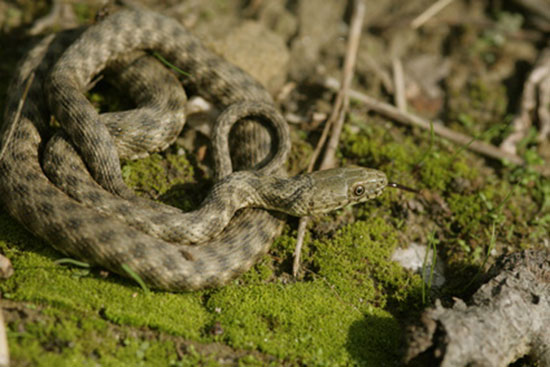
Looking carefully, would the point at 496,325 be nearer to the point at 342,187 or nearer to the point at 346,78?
the point at 342,187

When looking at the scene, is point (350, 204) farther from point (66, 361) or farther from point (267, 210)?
point (66, 361)

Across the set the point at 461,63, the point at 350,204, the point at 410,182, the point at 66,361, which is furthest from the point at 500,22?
the point at 66,361

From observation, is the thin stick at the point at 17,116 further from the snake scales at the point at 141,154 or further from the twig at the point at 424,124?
the twig at the point at 424,124

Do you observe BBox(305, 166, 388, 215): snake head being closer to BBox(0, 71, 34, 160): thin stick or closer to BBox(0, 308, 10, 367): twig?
BBox(0, 308, 10, 367): twig

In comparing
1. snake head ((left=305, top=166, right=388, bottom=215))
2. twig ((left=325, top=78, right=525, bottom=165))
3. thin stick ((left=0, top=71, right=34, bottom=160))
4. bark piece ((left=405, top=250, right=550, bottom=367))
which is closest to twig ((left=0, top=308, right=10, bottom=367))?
thin stick ((left=0, top=71, right=34, bottom=160))

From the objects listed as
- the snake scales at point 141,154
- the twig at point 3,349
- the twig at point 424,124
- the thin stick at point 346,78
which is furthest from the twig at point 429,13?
the twig at point 3,349

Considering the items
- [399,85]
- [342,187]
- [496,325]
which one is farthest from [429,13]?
[496,325]
